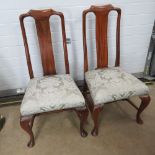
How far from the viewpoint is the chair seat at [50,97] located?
1361mm

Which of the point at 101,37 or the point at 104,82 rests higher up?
the point at 101,37

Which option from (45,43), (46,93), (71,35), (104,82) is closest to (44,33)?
(45,43)

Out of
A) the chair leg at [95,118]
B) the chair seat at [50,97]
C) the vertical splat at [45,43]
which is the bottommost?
the chair leg at [95,118]

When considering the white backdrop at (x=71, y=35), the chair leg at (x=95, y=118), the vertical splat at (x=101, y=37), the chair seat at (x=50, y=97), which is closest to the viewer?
the chair seat at (x=50, y=97)

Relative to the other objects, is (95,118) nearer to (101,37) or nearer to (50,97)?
(50,97)

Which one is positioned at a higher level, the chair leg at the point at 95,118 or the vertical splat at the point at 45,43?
the vertical splat at the point at 45,43

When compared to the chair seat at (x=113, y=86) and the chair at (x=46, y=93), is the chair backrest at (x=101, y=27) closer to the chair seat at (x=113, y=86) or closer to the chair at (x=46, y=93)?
the chair seat at (x=113, y=86)

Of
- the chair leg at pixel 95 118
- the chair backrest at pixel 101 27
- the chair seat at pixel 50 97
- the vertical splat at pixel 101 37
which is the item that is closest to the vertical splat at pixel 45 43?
the chair seat at pixel 50 97

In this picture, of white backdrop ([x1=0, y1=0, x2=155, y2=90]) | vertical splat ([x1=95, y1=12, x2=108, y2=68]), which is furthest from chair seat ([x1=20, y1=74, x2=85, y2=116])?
white backdrop ([x1=0, y1=0, x2=155, y2=90])

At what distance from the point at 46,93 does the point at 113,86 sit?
518 mm

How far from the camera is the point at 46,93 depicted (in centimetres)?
144

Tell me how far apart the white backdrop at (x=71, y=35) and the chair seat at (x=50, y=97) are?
499mm

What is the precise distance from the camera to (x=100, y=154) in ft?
4.82

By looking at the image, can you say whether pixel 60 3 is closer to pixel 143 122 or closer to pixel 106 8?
pixel 106 8
